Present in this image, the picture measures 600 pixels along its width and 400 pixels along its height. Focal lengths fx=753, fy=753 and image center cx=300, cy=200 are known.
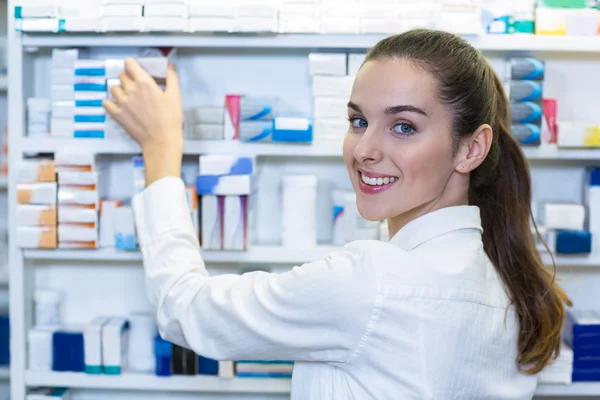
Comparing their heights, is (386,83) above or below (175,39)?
below

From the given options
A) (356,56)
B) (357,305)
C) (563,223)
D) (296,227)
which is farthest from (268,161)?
(357,305)

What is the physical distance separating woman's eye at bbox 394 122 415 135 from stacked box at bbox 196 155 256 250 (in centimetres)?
69

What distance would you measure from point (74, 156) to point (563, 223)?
129 centimetres

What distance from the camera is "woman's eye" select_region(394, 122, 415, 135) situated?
1.29 metres

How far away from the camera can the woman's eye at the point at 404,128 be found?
4.24 feet

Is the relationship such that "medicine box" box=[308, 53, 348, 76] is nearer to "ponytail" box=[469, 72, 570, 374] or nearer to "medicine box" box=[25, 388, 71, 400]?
"ponytail" box=[469, 72, 570, 374]

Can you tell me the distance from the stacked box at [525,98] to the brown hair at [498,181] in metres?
0.43

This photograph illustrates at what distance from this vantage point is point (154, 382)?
81.0 inches

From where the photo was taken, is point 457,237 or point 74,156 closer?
point 457,237

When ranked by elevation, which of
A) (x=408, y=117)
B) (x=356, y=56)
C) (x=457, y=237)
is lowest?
(x=457, y=237)

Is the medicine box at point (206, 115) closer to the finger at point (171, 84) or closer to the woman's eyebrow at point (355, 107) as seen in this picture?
the finger at point (171, 84)

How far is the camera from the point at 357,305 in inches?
47.0

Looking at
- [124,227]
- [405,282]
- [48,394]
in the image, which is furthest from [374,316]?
[48,394]

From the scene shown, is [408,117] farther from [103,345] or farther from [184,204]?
[103,345]
